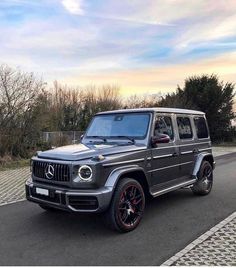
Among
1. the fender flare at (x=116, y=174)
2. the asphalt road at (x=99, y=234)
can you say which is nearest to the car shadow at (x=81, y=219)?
the asphalt road at (x=99, y=234)

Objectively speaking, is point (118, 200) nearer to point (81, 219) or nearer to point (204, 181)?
point (81, 219)

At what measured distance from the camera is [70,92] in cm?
3719

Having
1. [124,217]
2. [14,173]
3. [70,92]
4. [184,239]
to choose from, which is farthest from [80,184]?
[70,92]

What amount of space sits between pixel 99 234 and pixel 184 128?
10.7 feet

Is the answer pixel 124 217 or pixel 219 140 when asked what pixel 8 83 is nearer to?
pixel 124 217

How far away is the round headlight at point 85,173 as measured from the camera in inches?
216

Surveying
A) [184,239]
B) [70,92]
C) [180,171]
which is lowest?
[184,239]

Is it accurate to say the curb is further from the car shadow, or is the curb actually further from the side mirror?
the side mirror

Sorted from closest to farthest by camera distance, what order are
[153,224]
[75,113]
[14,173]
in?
[153,224] → [14,173] → [75,113]

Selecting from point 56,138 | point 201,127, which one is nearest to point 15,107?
point 56,138

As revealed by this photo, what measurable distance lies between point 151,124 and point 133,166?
106 cm

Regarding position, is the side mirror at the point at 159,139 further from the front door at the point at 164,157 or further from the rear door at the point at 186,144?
the rear door at the point at 186,144

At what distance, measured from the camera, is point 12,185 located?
1020 cm

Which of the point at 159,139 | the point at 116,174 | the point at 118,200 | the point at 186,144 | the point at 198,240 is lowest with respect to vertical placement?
the point at 198,240
